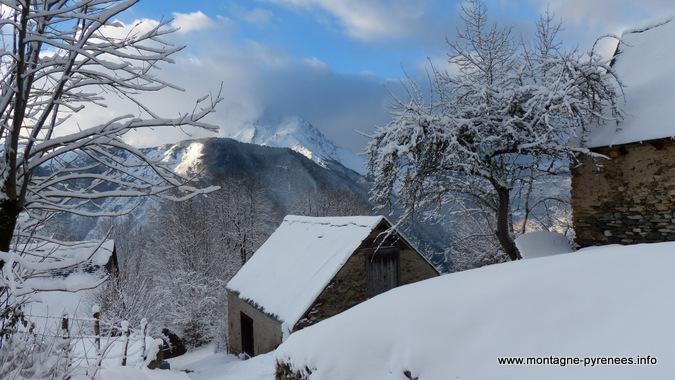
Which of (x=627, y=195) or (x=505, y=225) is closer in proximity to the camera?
(x=627, y=195)

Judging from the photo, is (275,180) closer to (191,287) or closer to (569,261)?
(191,287)

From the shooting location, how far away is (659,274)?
10.1 feet

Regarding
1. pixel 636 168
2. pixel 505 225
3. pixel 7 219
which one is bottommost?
pixel 505 225

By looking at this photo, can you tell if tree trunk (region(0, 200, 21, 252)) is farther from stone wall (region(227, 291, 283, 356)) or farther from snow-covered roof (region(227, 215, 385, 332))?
stone wall (region(227, 291, 283, 356))

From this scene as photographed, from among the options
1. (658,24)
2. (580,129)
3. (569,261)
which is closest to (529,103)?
(580,129)

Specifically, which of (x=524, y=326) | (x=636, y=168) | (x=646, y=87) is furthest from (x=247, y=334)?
(x=646, y=87)

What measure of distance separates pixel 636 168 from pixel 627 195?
23.0 inches

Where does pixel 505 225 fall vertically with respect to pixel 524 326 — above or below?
above

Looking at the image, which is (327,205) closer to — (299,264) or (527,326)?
(299,264)

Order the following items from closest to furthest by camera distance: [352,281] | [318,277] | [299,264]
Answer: [318,277]
[352,281]
[299,264]

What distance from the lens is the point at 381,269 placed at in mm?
13023

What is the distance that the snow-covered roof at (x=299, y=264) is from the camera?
1198cm

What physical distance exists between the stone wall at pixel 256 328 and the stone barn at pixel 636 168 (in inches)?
341

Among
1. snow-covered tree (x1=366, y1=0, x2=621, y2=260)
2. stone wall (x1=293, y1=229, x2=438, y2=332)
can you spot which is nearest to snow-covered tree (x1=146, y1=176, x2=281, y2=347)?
stone wall (x1=293, y1=229, x2=438, y2=332)
